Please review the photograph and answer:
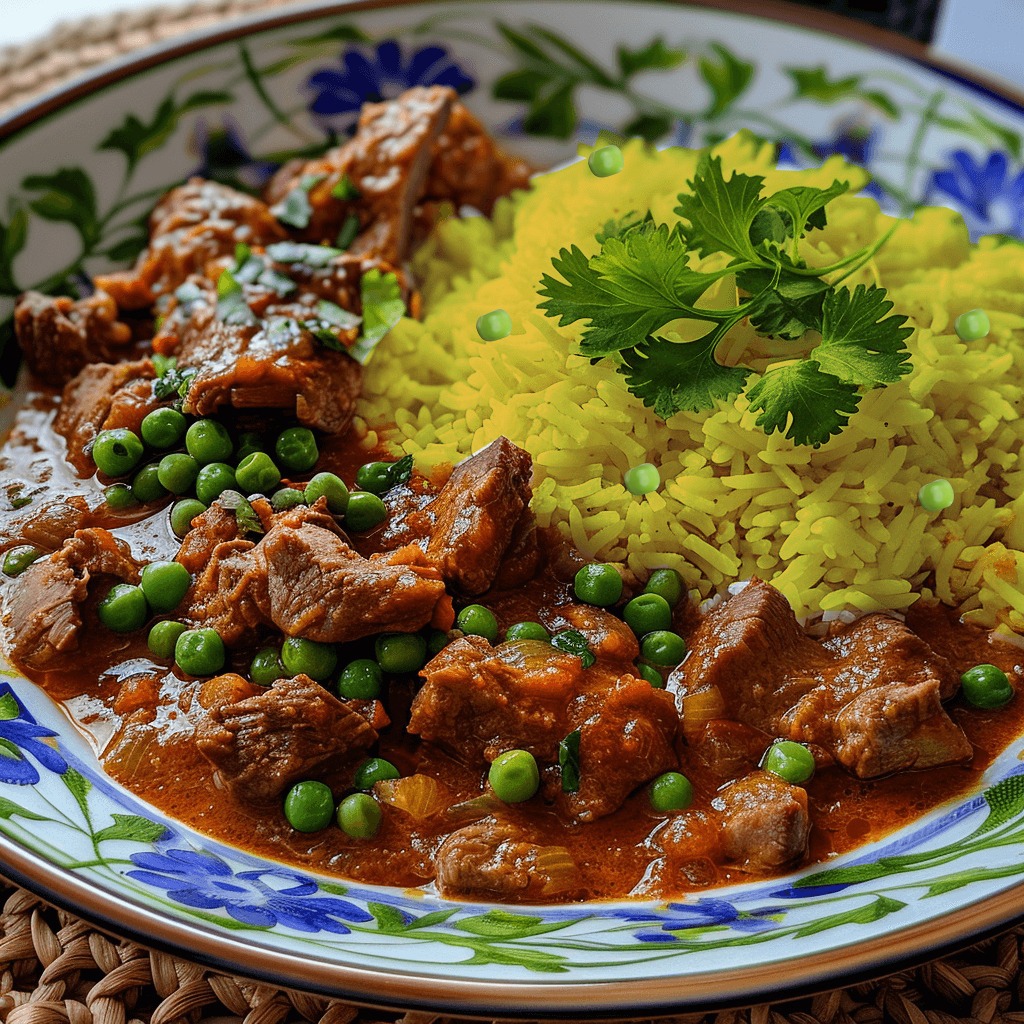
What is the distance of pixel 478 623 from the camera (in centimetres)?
362

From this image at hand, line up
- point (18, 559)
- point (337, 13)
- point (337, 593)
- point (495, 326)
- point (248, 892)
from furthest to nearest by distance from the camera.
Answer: point (337, 13), point (495, 326), point (18, 559), point (337, 593), point (248, 892)

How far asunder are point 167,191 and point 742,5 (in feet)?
9.94

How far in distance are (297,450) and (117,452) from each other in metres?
0.63

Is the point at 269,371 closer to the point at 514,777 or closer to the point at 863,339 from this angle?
the point at 514,777

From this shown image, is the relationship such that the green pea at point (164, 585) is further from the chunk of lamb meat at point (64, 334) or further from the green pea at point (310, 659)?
the chunk of lamb meat at point (64, 334)

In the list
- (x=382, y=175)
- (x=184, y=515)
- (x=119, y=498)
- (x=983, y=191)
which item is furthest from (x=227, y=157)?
(x=983, y=191)

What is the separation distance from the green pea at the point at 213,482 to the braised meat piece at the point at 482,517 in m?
0.76

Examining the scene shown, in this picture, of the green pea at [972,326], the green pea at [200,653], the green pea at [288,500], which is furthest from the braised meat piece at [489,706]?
the green pea at [972,326]

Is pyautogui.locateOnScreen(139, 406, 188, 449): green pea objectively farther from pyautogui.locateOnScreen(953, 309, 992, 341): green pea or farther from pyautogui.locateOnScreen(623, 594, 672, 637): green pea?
pyautogui.locateOnScreen(953, 309, 992, 341): green pea

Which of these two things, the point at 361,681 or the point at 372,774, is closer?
the point at 372,774

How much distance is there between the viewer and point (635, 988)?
8.32 feet

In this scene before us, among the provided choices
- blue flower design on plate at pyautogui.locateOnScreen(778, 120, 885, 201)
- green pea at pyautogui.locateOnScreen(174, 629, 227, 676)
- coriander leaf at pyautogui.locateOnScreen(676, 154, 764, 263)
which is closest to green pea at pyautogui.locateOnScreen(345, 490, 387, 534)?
green pea at pyautogui.locateOnScreen(174, 629, 227, 676)

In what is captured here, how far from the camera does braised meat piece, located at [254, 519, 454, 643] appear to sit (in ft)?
11.2

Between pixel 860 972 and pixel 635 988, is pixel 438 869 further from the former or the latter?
pixel 860 972
